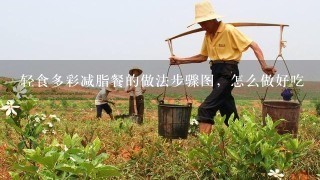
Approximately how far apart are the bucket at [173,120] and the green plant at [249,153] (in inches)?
54.5

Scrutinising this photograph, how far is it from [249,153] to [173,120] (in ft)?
5.84

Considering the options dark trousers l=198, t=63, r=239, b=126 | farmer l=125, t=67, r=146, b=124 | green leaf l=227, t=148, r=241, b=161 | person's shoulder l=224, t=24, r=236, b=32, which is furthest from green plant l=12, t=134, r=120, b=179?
farmer l=125, t=67, r=146, b=124

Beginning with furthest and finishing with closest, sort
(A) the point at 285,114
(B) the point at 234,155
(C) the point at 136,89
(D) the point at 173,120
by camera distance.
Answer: (C) the point at 136,89
(D) the point at 173,120
(A) the point at 285,114
(B) the point at 234,155

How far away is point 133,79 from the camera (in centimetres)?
970

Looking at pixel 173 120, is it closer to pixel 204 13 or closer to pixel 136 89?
pixel 204 13

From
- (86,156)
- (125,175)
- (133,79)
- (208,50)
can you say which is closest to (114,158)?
(125,175)

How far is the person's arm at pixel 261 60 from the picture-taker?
4.52m

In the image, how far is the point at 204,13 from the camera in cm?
472

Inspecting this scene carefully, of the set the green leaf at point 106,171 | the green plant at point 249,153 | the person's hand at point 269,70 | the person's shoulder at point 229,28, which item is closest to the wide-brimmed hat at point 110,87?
the person's shoulder at point 229,28

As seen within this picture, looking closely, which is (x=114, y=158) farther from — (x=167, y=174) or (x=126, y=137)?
(x=126, y=137)

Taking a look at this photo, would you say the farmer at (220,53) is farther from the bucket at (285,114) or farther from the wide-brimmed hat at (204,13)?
the bucket at (285,114)

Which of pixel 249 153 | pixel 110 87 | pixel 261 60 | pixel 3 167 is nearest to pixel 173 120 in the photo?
pixel 261 60

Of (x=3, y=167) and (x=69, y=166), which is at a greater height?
(x=69, y=166)

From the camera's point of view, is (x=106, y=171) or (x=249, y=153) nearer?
(x=106, y=171)
